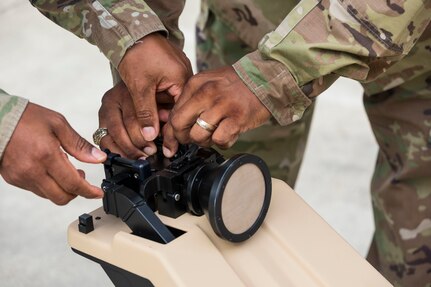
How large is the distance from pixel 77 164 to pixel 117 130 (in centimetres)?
122

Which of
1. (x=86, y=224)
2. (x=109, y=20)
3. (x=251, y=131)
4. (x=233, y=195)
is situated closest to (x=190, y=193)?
(x=233, y=195)

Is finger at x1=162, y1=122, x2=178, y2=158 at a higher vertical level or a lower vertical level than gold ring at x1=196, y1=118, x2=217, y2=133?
lower

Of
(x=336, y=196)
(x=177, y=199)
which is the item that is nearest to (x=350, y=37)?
(x=177, y=199)

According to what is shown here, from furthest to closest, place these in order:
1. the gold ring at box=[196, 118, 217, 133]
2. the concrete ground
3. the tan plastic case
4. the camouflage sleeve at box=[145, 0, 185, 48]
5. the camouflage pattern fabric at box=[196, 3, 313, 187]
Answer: the concrete ground
the camouflage pattern fabric at box=[196, 3, 313, 187]
the camouflage sleeve at box=[145, 0, 185, 48]
the gold ring at box=[196, 118, 217, 133]
the tan plastic case

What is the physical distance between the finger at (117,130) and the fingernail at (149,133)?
12 millimetres

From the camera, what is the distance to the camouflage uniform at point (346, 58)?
4.25ft

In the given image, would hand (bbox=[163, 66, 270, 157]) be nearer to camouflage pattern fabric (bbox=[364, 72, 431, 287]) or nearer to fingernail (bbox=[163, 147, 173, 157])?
fingernail (bbox=[163, 147, 173, 157])

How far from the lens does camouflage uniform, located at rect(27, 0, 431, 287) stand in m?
1.29

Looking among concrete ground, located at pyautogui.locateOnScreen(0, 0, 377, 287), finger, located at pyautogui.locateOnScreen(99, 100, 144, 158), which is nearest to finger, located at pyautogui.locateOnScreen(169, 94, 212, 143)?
finger, located at pyautogui.locateOnScreen(99, 100, 144, 158)

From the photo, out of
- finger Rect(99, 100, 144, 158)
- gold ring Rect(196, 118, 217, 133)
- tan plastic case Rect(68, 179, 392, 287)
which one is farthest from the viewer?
finger Rect(99, 100, 144, 158)

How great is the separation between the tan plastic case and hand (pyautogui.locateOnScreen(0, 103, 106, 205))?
0.08 m

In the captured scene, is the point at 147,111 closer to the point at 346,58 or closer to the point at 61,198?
the point at 61,198

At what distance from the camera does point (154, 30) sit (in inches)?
56.1

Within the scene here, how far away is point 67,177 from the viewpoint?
3.96ft
